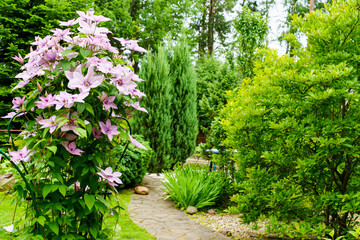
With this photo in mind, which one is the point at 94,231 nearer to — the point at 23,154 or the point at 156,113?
the point at 23,154

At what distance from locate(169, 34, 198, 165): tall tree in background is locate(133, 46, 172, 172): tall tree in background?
18.3 inches

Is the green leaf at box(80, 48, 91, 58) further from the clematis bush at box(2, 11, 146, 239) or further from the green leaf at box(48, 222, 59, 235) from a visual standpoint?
the green leaf at box(48, 222, 59, 235)

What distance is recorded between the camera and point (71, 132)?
1.64 metres

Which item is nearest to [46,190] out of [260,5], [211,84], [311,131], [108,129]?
[108,129]

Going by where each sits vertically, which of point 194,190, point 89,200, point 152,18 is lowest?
point 194,190

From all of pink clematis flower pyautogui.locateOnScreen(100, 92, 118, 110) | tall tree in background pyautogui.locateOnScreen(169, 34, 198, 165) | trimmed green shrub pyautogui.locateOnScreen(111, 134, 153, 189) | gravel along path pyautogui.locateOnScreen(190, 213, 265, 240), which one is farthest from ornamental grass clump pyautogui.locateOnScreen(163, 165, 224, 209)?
pink clematis flower pyautogui.locateOnScreen(100, 92, 118, 110)

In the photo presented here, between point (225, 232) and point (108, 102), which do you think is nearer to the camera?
point (108, 102)

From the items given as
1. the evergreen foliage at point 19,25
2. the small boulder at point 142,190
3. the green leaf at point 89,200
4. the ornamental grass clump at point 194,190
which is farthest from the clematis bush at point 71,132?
the evergreen foliage at point 19,25

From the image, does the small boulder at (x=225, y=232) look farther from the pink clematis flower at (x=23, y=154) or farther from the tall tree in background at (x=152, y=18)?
the tall tree in background at (x=152, y=18)

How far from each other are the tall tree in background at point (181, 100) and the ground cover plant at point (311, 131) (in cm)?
522

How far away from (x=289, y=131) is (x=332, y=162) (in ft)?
1.51

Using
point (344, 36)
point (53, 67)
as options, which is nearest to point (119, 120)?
point (53, 67)

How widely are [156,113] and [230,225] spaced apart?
4.19 meters

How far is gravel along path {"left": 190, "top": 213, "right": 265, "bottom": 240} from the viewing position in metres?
3.83
